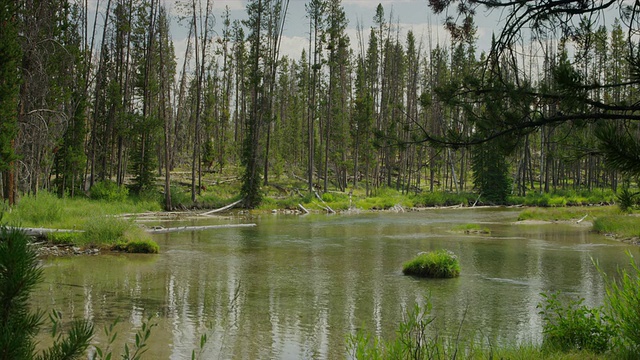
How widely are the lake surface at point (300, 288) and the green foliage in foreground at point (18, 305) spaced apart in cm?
118

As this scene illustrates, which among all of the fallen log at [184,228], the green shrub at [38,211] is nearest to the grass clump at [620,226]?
the fallen log at [184,228]

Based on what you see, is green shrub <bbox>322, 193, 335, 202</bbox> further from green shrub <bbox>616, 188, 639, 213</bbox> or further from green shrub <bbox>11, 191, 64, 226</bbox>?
green shrub <bbox>616, 188, 639, 213</bbox>

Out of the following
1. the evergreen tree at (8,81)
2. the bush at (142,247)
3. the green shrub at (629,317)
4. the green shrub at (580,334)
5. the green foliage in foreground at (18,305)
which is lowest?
the bush at (142,247)

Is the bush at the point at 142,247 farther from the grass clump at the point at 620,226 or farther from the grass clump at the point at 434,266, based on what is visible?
the grass clump at the point at 620,226

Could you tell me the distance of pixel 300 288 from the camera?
10492 mm

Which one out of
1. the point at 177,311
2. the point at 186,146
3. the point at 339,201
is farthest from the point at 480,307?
the point at 186,146

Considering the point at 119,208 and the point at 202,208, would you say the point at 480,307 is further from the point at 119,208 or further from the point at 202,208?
the point at 202,208

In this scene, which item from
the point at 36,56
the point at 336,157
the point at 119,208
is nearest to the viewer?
the point at 36,56

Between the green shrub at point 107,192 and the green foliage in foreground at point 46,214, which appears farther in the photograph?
the green shrub at point 107,192

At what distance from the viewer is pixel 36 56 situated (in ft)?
51.4

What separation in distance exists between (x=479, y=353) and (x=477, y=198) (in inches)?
1542

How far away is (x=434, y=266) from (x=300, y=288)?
11.0 feet

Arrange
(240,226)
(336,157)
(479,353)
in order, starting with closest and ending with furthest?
(479,353) → (240,226) → (336,157)

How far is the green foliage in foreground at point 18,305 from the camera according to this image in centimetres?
212
